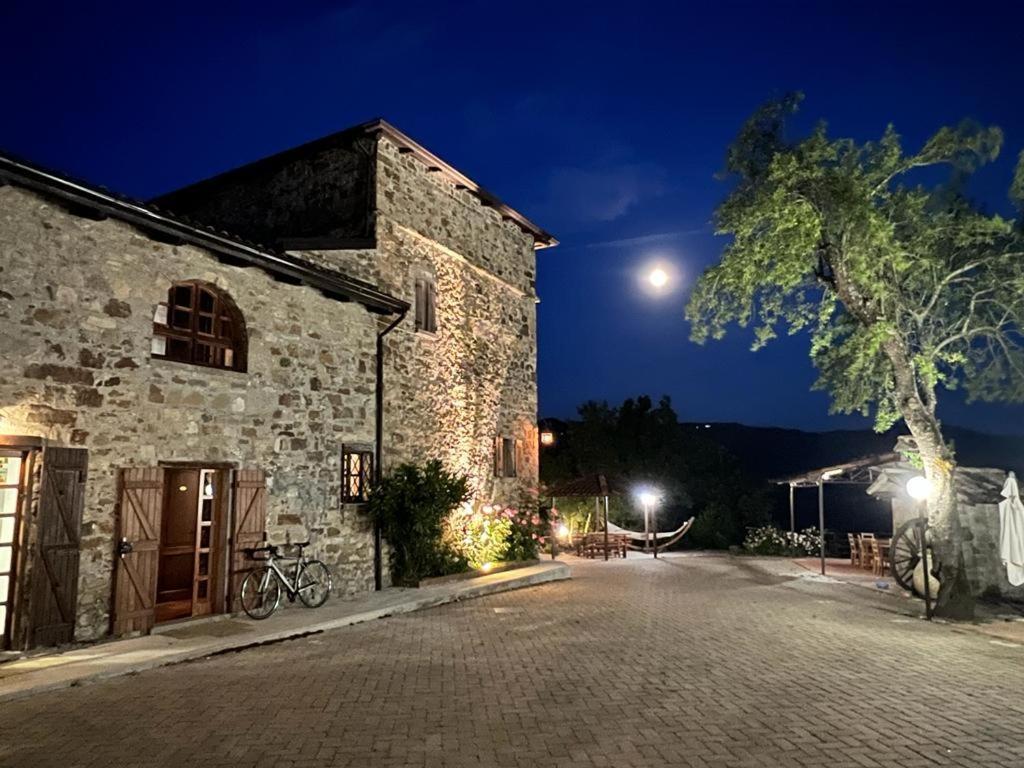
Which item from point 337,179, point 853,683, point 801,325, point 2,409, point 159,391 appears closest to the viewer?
point 853,683

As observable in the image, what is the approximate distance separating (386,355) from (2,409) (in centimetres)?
627

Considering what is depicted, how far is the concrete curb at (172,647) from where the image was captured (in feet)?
20.0

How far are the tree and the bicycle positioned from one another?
25.1 ft

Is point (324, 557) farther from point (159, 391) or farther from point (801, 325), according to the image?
point (801, 325)

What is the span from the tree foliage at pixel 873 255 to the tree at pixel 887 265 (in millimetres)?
21

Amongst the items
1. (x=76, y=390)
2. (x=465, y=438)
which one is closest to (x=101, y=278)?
(x=76, y=390)

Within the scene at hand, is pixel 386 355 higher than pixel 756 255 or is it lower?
lower

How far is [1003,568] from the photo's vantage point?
11648mm

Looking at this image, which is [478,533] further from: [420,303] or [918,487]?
[918,487]

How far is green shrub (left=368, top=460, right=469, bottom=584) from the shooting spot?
11500mm

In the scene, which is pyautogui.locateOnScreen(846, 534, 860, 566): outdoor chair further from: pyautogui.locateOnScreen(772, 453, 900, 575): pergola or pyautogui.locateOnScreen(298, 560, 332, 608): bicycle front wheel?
pyautogui.locateOnScreen(298, 560, 332, 608): bicycle front wheel

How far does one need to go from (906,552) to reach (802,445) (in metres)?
45.4

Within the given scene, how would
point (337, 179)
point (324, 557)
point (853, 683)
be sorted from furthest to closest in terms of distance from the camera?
point (337, 179) → point (324, 557) → point (853, 683)

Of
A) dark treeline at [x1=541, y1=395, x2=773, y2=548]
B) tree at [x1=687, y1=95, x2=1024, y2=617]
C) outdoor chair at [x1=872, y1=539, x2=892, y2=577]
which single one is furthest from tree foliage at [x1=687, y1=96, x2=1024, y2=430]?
dark treeline at [x1=541, y1=395, x2=773, y2=548]
